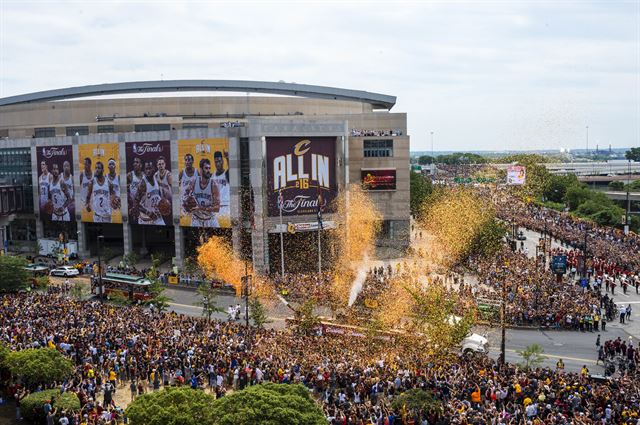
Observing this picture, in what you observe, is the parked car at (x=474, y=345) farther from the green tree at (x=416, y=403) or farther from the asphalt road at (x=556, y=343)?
the green tree at (x=416, y=403)

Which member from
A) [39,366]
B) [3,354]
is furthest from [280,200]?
[39,366]

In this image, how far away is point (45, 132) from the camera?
83938 mm

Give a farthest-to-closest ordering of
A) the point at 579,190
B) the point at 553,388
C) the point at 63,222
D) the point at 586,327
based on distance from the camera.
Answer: the point at 579,190, the point at 63,222, the point at 586,327, the point at 553,388

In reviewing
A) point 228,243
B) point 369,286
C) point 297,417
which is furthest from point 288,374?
point 228,243

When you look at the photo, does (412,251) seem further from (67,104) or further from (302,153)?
(67,104)

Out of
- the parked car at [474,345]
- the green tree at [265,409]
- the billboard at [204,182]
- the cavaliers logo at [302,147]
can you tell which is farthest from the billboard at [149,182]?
the green tree at [265,409]

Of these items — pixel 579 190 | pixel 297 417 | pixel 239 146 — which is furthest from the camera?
pixel 579 190

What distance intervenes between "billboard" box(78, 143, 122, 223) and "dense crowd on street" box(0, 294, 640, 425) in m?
31.2

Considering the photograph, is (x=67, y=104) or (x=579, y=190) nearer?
(x=67, y=104)

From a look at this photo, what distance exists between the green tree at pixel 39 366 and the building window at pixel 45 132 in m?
60.7

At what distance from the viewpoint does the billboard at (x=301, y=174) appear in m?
60.8

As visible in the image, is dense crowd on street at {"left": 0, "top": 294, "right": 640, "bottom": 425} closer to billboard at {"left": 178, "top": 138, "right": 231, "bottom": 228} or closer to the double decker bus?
the double decker bus

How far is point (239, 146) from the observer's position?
2424 inches

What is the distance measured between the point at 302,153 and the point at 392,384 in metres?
37.3
